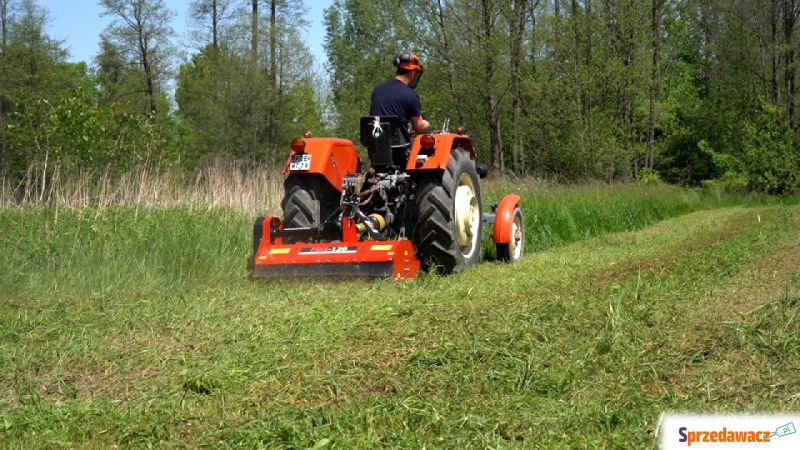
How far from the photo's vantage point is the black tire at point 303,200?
7.78 meters

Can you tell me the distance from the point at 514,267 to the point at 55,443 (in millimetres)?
5376

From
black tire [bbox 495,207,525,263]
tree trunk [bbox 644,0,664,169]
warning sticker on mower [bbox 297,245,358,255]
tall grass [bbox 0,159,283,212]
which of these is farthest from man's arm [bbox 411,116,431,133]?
tree trunk [bbox 644,0,664,169]

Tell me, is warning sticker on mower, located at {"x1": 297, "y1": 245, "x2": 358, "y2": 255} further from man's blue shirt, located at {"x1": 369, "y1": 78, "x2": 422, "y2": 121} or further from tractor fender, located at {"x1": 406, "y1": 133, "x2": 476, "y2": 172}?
man's blue shirt, located at {"x1": 369, "y1": 78, "x2": 422, "y2": 121}

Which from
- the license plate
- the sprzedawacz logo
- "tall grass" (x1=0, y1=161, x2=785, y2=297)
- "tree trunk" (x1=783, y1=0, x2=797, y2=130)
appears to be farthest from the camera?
"tree trunk" (x1=783, y1=0, x2=797, y2=130)

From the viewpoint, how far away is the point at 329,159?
7938 millimetres

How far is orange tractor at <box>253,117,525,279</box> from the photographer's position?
7.03 m

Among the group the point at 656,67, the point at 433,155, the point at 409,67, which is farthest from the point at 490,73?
the point at 433,155

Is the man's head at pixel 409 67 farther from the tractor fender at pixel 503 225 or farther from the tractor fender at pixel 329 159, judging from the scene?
the tractor fender at pixel 503 225

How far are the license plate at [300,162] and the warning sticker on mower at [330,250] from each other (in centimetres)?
94

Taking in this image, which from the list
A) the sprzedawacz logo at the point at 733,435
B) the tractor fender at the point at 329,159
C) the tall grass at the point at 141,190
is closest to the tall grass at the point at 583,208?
the tall grass at the point at 141,190

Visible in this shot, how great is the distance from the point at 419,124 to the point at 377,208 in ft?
2.93

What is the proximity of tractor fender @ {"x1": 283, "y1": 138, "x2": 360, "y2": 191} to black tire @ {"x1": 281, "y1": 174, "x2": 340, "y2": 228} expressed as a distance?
0.32 ft

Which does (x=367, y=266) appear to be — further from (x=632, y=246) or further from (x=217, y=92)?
(x=217, y=92)

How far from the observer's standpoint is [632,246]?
9.72 m
